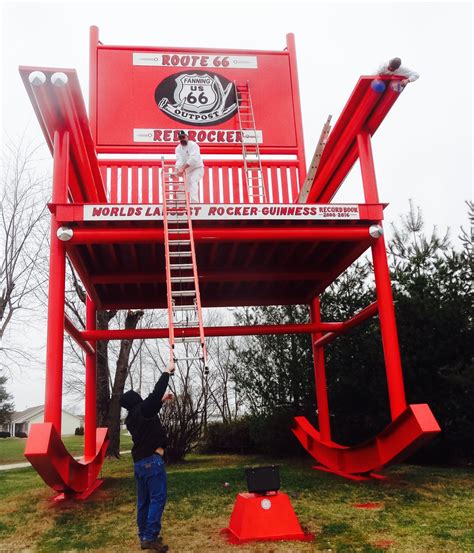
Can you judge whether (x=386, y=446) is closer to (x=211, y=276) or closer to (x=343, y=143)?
(x=211, y=276)

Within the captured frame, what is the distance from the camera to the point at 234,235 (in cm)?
654

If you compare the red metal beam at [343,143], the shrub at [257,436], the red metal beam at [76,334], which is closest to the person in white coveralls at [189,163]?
the red metal beam at [343,143]

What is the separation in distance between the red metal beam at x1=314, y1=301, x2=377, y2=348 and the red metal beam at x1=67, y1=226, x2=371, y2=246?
1.03 metres

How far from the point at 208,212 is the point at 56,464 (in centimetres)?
329

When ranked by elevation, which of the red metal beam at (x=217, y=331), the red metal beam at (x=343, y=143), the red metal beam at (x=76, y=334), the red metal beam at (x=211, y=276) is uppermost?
the red metal beam at (x=343, y=143)

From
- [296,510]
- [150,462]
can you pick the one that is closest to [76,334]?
[150,462]

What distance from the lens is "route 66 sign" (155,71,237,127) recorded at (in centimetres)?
960

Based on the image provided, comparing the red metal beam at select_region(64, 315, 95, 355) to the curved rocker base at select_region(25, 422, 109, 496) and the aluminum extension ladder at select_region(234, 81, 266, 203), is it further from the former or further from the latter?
the aluminum extension ladder at select_region(234, 81, 266, 203)

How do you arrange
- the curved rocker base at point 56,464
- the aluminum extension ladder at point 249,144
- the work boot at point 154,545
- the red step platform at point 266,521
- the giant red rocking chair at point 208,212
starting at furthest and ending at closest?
the aluminum extension ladder at point 249,144
the giant red rocking chair at point 208,212
the curved rocker base at point 56,464
the red step platform at point 266,521
the work boot at point 154,545

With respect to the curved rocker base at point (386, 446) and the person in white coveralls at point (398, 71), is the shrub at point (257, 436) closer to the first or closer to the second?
the curved rocker base at point (386, 446)

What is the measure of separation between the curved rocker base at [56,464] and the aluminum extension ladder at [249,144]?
4.94 meters

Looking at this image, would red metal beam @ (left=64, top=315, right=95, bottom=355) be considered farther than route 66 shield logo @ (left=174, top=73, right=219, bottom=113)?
No

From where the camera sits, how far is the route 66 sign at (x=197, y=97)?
9.60 metres

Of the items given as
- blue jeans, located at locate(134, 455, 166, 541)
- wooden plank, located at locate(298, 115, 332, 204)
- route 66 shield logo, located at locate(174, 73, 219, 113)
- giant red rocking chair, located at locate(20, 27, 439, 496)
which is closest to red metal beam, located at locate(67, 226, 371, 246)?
giant red rocking chair, located at locate(20, 27, 439, 496)
